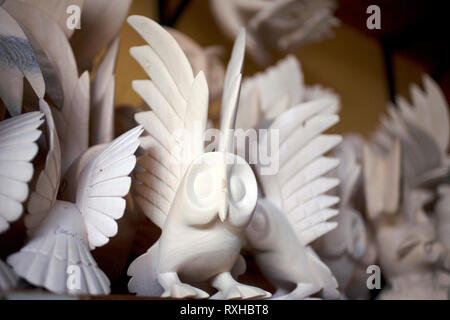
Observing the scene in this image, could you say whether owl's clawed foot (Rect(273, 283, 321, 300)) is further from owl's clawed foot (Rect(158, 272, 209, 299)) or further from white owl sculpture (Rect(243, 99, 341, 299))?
owl's clawed foot (Rect(158, 272, 209, 299))

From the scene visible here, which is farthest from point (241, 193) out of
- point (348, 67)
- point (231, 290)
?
point (348, 67)

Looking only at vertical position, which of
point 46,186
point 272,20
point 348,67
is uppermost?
point 348,67

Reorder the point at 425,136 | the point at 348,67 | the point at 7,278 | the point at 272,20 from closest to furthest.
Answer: the point at 7,278, the point at 425,136, the point at 272,20, the point at 348,67

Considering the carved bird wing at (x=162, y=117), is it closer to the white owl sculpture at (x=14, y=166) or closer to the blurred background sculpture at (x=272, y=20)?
the white owl sculpture at (x=14, y=166)

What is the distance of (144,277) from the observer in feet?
2.17

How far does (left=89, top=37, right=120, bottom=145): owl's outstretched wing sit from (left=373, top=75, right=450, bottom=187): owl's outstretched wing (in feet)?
2.35

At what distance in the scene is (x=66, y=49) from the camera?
73 centimetres

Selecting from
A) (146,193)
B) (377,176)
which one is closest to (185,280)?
(146,193)

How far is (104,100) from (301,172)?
339mm

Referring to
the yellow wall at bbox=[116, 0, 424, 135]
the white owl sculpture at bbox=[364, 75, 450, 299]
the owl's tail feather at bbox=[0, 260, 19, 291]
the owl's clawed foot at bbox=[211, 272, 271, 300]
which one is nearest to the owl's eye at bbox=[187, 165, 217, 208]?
the owl's clawed foot at bbox=[211, 272, 271, 300]

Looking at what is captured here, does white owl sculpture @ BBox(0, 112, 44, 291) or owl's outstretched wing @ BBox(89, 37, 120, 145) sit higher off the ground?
owl's outstretched wing @ BBox(89, 37, 120, 145)

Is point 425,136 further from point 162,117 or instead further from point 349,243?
point 162,117

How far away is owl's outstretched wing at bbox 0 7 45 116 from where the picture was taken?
0.64 meters

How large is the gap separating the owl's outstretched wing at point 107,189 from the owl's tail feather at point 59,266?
32mm
